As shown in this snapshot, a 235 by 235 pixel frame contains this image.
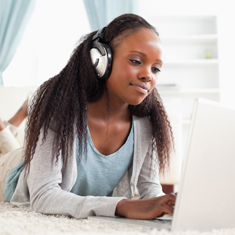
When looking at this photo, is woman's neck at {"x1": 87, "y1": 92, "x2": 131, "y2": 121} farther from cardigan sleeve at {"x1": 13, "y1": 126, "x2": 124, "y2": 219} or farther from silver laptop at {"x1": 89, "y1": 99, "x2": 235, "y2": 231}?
silver laptop at {"x1": 89, "y1": 99, "x2": 235, "y2": 231}

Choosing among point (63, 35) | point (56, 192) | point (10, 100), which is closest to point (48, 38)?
point (63, 35)

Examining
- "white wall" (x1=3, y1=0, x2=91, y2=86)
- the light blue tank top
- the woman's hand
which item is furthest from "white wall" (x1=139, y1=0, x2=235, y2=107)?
the woman's hand

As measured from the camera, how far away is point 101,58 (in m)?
1.01

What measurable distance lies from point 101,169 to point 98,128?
0.14 m

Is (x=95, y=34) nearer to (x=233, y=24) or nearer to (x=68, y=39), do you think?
(x=68, y=39)

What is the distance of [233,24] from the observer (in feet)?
14.3

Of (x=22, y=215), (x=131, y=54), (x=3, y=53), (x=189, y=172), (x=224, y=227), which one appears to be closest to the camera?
(x=189, y=172)

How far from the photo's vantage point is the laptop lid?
0.61 meters

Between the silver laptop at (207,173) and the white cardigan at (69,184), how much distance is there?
165mm

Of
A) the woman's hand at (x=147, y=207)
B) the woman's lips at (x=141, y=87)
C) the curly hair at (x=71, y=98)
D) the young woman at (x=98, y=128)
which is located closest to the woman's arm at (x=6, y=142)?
the young woman at (x=98, y=128)

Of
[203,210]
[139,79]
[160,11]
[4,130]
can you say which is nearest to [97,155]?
[139,79]

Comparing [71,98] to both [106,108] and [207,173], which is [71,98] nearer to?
[106,108]

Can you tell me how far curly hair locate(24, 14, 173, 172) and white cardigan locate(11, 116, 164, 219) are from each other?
3 cm

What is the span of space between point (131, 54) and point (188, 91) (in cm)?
328
